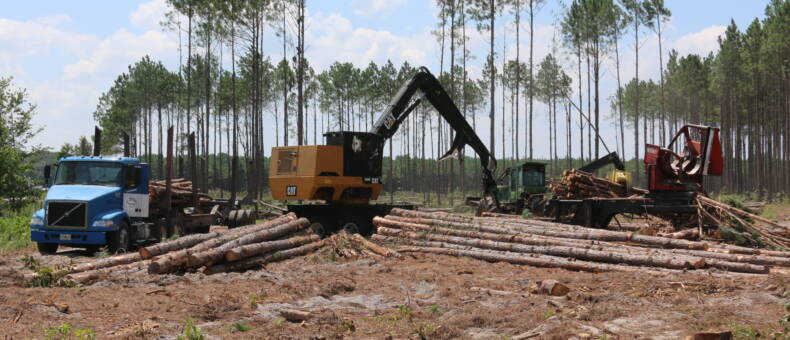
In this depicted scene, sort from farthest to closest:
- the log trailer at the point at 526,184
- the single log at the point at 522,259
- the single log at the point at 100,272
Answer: the log trailer at the point at 526,184 < the single log at the point at 522,259 < the single log at the point at 100,272

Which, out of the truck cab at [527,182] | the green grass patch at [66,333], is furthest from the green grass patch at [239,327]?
the truck cab at [527,182]

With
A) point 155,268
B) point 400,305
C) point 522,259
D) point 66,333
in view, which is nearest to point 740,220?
point 522,259

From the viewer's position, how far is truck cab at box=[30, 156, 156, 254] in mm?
15281

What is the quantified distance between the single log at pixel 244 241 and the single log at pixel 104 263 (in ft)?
4.30

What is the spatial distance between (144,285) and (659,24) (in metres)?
43.0

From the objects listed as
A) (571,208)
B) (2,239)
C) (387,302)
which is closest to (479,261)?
(387,302)

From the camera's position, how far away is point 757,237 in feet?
47.6

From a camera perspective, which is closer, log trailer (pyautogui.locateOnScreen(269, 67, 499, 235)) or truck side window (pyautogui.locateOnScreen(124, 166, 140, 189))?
truck side window (pyautogui.locateOnScreen(124, 166, 140, 189))

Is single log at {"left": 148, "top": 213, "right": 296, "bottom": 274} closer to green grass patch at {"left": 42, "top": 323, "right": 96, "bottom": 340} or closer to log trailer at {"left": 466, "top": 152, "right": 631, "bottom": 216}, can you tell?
green grass patch at {"left": 42, "top": 323, "right": 96, "bottom": 340}

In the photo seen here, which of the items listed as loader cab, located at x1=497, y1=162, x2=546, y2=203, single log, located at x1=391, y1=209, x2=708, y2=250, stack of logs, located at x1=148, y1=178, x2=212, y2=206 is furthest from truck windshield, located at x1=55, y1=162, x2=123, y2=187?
loader cab, located at x1=497, y1=162, x2=546, y2=203

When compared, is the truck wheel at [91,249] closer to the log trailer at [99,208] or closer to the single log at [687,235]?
the log trailer at [99,208]

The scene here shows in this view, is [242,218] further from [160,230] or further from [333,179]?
[333,179]

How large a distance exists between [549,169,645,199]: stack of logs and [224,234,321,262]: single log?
27.1 ft

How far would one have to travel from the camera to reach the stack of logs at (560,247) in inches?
460
